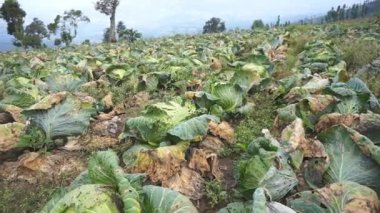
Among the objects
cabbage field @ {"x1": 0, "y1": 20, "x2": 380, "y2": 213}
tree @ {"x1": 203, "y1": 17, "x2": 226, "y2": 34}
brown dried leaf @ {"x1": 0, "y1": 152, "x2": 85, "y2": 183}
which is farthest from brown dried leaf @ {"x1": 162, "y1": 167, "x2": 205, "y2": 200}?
tree @ {"x1": 203, "y1": 17, "x2": 226, "y2": 34}

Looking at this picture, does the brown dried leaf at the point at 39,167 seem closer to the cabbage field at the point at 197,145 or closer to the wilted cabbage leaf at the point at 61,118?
the cabbage field at the point at 197,145

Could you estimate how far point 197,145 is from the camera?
4.59 metres

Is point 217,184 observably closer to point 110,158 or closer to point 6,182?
point 110,158

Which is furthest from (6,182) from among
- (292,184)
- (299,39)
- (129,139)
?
(299,39)

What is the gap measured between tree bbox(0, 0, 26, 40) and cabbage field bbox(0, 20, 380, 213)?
1129 inches

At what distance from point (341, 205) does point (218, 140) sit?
1.97m

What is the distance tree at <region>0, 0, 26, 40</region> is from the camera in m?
33.4

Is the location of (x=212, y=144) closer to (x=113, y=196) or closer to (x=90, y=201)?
(x=113, y=196)

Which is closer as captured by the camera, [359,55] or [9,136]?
[9,136]

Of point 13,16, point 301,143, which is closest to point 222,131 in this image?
point 301,143

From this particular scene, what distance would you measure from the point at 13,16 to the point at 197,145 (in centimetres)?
3403

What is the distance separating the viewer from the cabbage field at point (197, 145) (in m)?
3.12

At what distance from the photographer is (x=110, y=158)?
135 inches

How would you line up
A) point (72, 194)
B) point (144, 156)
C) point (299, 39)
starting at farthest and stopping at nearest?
1. point (299, 39)
2. point (144, 156)
3. point (72, 194)
